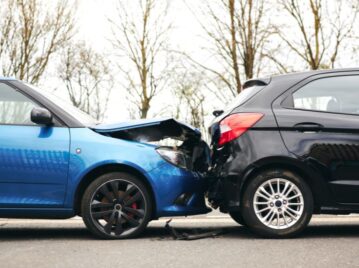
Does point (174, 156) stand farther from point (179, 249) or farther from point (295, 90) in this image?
point (295, 90)

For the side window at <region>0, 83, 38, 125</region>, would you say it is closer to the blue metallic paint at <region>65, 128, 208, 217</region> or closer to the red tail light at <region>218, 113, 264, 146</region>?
the blue metallic paint at <region>65, 128, 208, 217</region>

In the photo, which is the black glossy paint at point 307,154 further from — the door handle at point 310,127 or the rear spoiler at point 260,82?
the rear spoiler at point 260,82

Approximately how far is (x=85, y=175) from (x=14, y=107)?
41.2 inches

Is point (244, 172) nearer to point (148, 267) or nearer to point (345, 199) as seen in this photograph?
point (345, 199)

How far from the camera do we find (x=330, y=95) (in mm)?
6070

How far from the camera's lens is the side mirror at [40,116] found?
584cm

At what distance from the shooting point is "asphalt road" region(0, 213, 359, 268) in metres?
4.69

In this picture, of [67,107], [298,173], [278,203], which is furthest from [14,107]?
[298,173]

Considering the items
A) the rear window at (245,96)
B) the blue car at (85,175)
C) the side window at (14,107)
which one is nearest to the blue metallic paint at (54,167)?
the blue car at (85,175)

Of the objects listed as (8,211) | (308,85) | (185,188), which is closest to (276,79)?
(308,85)

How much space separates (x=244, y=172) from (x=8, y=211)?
2240mm

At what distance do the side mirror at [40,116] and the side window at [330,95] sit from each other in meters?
2.34

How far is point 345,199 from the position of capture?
5.88m

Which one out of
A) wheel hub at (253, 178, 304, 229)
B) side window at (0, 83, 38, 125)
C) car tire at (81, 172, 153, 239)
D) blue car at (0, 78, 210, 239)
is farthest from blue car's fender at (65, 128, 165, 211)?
wheel hub at (253, 178, 304, 229)
